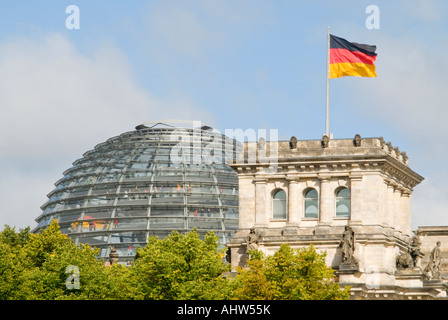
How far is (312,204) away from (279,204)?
3.00m

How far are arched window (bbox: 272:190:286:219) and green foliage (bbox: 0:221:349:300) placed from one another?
547 centimetres

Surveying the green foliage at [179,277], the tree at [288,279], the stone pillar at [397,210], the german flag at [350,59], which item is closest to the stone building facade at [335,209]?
the stone pillar at [397,210]

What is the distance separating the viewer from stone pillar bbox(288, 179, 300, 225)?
113500 mm

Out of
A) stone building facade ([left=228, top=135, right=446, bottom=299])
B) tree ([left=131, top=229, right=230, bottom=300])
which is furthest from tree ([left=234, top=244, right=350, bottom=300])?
stone building facade ([left=228, top=135, right=446, bottom=299])

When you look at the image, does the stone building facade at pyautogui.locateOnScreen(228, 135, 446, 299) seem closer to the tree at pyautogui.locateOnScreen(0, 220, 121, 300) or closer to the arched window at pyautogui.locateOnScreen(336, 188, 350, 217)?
the arched window at pyautogui.locateOnScreen(336, 188, 350, 217)

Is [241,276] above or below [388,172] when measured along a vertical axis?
below

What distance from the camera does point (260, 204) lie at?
11488cm

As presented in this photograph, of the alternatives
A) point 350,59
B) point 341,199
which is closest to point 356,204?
point 341,199

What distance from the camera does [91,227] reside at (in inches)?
7441

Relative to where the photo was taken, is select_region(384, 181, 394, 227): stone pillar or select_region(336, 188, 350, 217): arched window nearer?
select_region(336, 188, 350, 217): arched window

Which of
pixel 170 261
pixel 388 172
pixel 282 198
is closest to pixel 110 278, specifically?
pixel 170 261

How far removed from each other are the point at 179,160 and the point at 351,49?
84.0 metres
